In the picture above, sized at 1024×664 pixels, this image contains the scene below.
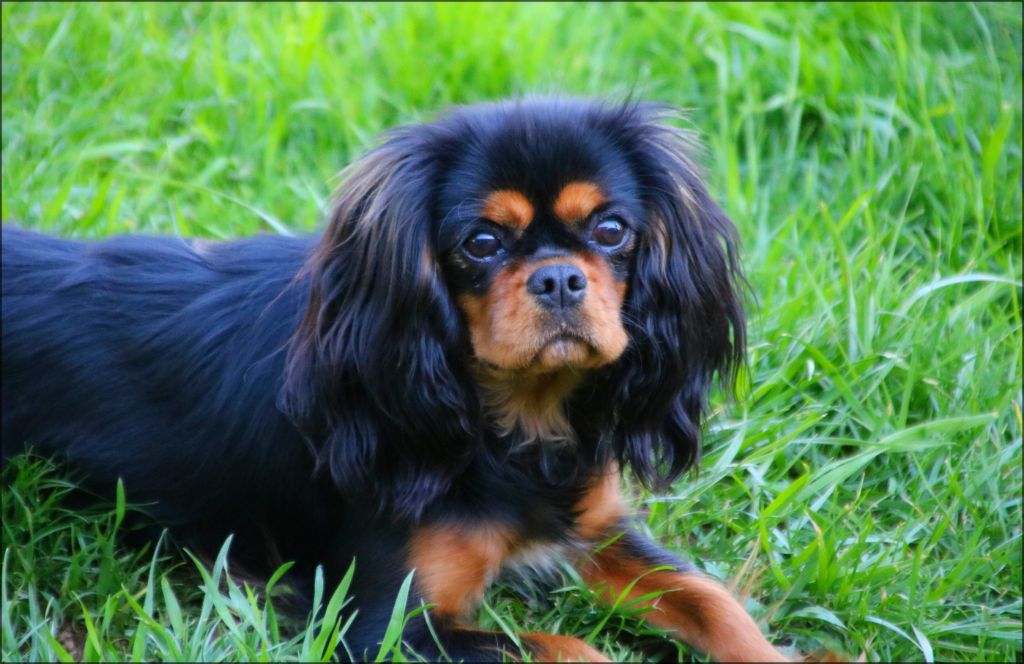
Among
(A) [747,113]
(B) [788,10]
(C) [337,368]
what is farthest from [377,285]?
(B) [788,10]

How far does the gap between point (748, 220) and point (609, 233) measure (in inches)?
70.0

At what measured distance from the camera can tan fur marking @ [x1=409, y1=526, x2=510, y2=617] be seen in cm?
292

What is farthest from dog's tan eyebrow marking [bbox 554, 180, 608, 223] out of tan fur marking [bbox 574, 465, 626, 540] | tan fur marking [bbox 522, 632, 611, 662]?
tan fur marking [bbox 522, 632, 611, 662]

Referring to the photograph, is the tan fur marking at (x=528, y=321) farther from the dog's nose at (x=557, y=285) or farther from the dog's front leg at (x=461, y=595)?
the dog's front leg at (x=461, y=595)

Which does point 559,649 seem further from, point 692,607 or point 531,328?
point 531,328

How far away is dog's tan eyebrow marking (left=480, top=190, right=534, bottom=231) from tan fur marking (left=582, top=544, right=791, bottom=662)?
944 mm

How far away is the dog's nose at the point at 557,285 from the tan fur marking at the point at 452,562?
2.00 ft

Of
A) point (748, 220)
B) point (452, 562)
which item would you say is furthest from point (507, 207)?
point (748, 220)

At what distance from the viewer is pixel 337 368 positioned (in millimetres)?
2883

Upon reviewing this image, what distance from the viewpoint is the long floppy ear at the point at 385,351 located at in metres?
2.85

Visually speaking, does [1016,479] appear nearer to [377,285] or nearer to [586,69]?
[377,285]

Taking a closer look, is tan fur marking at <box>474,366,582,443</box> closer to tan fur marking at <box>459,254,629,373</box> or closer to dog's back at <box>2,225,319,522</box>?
tan fur marking at <box>459,254,629,373</box>

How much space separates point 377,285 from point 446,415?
1.10 feet

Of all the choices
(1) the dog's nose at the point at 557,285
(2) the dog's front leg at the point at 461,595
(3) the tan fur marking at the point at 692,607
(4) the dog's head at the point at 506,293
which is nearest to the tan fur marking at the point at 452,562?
(2) the dog's front leg at the point at 461,595
